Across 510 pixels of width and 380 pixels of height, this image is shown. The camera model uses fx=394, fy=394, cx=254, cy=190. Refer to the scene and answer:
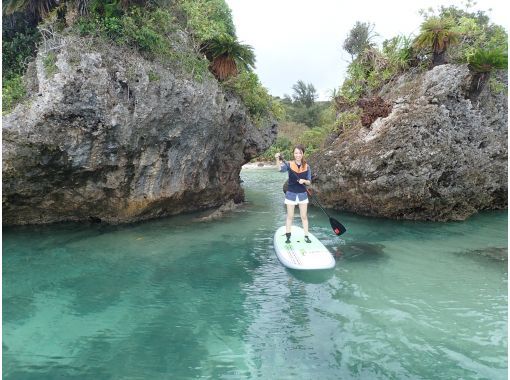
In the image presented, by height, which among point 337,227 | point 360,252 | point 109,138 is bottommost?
point 360,252

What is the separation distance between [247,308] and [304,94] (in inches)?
1863

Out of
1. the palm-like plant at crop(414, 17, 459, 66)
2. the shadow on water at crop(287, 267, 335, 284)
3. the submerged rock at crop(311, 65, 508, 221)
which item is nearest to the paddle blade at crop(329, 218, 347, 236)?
the shadow on water at crop(287, 267, 335, 284)

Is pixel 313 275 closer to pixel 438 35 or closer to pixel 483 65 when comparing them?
pixel 483 65

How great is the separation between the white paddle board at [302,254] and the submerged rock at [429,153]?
3.61 metres

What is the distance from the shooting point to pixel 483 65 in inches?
427

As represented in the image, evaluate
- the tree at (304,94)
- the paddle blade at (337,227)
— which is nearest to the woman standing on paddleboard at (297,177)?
the paddle blade at (337,227)

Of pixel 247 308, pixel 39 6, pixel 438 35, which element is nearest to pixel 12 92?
pixel 39 6

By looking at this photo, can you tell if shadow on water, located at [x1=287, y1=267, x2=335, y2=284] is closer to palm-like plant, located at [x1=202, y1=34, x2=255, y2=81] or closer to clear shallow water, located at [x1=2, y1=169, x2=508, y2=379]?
clear shallow water, located at [x1=2, y1=169, x2=508, y2=379]

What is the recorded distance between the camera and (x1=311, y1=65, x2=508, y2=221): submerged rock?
11016 mm

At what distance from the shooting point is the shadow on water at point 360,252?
27.9ft

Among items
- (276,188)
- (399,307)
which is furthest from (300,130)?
(399,307)

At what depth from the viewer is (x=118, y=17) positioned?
1048 centimetres

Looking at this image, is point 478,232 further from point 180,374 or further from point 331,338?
point 180,374

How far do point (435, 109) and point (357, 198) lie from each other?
11.2 ft
